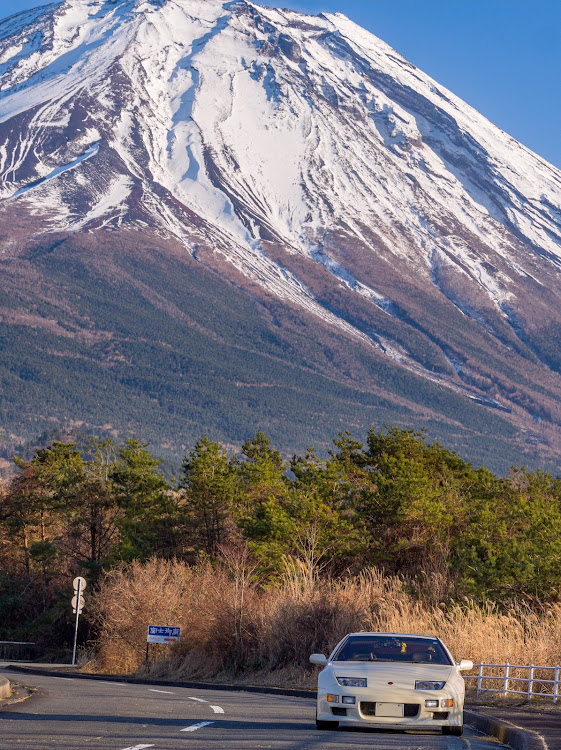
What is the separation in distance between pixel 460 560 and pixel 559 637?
12.4 meters

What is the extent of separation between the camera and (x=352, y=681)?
53.3 ft

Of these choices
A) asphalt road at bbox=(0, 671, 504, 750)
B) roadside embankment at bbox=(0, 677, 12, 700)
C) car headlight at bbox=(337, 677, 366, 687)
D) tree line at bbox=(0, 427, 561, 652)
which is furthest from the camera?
tree line at bbox=(0, 427, 561, 652)

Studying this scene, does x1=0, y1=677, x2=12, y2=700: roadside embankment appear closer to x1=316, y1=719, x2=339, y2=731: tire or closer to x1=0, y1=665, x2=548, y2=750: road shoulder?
x1=0, y1=665, x2=548, y2=750: road shoulder

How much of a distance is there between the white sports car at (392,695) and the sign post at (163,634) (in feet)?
69.2

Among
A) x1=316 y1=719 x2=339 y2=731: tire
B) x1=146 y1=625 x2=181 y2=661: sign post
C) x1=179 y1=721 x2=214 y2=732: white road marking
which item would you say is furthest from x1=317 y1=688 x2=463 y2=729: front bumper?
x1=146 y1=625 x2=181 y2=661: sign post

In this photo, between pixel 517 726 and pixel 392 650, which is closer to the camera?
pixel 517 726

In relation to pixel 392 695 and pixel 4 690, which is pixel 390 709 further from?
pixel 4 690

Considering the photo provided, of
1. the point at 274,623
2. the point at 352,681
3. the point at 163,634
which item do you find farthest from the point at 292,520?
the point at 352,681

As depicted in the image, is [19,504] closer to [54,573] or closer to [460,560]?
[54,573]

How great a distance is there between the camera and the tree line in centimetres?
3975

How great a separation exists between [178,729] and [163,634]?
21.5 m

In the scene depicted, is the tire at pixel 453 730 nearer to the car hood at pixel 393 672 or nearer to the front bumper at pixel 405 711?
the front bumper at pixel 405 711

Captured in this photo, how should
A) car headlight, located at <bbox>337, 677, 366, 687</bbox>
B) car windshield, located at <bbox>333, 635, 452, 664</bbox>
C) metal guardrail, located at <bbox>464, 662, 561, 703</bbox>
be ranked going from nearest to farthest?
car headlight, located at <bbox>337, 677, 366, 687</bbox> < car windshield, located at <bbox>333, 635, 452, 664</bbox> < metal guardrail, located at <bbox>464, 662, 561, 703</bbox>

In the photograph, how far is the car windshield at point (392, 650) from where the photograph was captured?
56.7 feet
